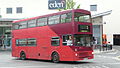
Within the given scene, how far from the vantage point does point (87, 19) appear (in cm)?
1919

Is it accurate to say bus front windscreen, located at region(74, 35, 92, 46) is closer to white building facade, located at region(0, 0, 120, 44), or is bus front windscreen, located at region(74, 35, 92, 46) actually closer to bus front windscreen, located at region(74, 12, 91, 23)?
bus front windscreen, located at region(74, 12, 91, 23)

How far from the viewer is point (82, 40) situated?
1877cm

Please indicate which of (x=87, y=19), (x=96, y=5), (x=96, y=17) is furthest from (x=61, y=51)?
(x=96, y=5)

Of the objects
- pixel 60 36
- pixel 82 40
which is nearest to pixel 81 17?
pixel 82 40

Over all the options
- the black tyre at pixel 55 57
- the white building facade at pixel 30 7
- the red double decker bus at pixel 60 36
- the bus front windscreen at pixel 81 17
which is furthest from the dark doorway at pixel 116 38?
the bus front windscreen at pixel 81 17

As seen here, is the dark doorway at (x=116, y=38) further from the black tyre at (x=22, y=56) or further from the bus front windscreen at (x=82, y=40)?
the bus front windscreen at (x=82, y=40)

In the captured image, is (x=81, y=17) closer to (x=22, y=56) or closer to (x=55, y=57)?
(x=55, y=57)

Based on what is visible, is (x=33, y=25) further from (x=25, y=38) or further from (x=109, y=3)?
(x=109, y=3)

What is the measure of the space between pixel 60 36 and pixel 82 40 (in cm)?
171

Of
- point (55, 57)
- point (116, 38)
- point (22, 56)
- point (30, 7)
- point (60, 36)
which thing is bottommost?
point (22, 56)

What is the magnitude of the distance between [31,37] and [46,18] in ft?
9.17

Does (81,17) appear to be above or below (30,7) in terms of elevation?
below

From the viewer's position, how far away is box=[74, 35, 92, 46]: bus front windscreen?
1839 centimetres

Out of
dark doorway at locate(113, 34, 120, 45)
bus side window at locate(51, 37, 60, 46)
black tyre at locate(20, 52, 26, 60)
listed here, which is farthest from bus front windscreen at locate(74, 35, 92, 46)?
dark doorway at locate(113, 34, 120, 45)
